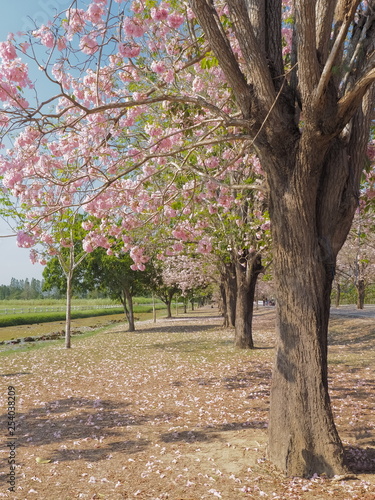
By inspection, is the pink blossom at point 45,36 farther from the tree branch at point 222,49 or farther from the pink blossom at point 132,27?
the tree branch at point 222,49

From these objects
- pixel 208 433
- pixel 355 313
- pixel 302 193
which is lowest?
pixel 355 313

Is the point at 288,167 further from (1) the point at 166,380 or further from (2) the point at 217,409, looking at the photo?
(1) the point at 166,380

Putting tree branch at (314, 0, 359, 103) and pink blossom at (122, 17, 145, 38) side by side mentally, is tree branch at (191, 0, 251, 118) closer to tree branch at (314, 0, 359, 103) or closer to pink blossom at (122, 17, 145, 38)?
tree branch at (314, 0, 359, 103)

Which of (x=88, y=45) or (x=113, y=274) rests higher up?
(x=88, y=45)

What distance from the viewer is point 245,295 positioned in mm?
13547

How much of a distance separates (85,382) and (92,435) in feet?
13.7

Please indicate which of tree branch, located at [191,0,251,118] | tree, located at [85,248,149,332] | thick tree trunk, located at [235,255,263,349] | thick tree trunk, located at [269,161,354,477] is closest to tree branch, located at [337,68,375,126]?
thick tree trunk, located at [269,161,354,477]

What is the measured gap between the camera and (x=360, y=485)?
387cm

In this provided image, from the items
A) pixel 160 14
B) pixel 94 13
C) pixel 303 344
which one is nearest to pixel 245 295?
pixel 303 344

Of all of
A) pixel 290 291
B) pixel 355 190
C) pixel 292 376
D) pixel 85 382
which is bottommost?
pixel 85 382

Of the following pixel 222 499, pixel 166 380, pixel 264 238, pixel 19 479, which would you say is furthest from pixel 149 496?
pixel 264 238

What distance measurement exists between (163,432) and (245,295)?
26.8 feet

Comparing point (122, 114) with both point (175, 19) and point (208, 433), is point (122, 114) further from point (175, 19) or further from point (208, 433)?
point (208, 433)

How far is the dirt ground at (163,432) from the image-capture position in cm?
399
